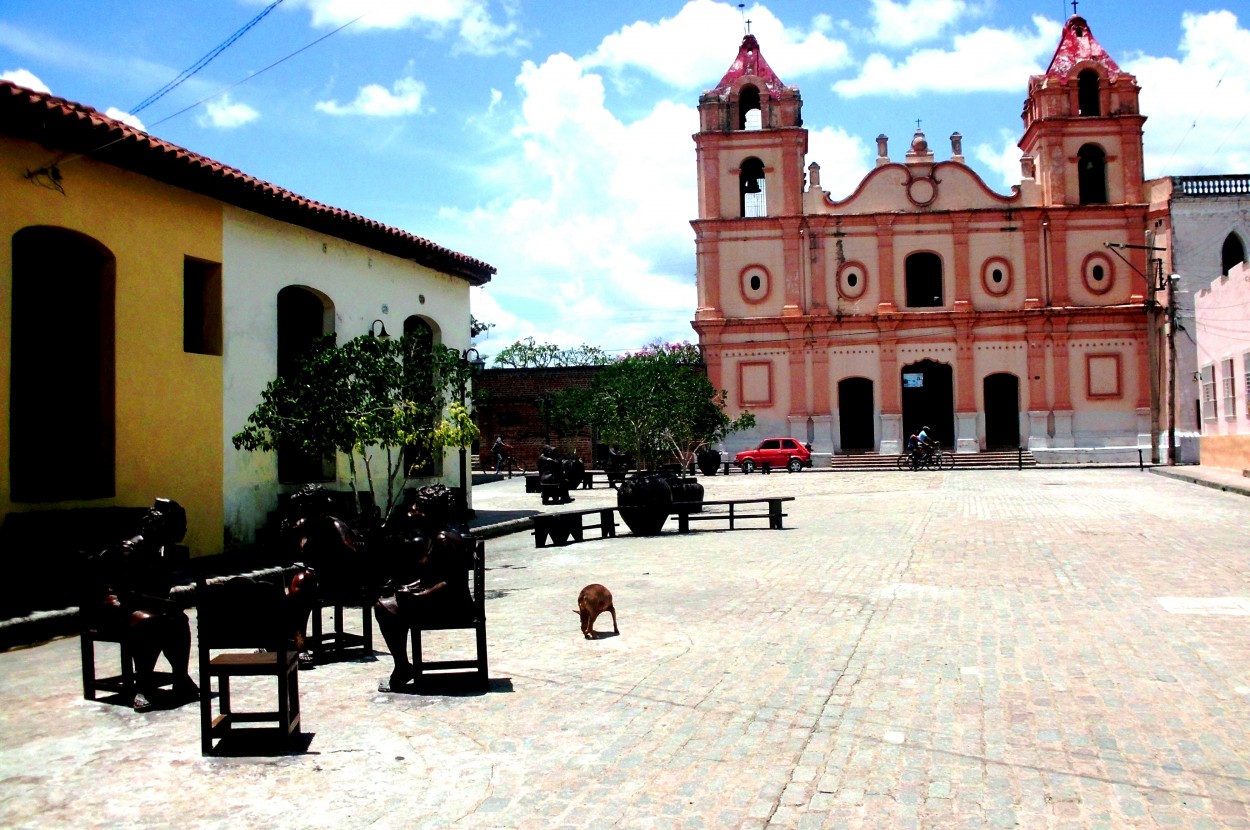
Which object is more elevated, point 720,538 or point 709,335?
point 709,335

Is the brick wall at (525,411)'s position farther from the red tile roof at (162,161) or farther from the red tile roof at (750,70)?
the red tile roof at (162,161)

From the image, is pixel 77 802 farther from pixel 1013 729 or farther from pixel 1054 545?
pixel 1054 545

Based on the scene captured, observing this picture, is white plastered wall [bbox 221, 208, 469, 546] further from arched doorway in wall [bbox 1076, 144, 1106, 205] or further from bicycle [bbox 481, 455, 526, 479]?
arched doorway in wall [bbox 1076, 144, 1106, 205]

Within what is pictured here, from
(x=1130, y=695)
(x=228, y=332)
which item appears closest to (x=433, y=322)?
(x=228, y=332)

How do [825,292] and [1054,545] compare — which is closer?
[1054,545]

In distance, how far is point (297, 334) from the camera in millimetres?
14695

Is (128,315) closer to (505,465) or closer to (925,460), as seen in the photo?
(925,460)

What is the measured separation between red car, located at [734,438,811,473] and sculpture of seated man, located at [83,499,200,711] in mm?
33554

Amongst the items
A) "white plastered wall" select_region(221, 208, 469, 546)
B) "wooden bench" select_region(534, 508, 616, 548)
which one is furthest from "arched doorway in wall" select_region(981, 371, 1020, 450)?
"white plastered wall" select_region(221, 208, 469, 546)

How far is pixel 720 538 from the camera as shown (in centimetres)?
1534

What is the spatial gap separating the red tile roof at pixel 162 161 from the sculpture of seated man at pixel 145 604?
17.4 ft

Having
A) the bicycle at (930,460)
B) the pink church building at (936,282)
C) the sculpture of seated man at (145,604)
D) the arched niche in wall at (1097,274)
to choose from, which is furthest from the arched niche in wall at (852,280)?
the sculpture of seated man at (145,604)

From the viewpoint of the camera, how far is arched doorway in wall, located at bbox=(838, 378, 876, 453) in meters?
42.0

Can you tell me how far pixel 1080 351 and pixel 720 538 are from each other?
1216 inches
